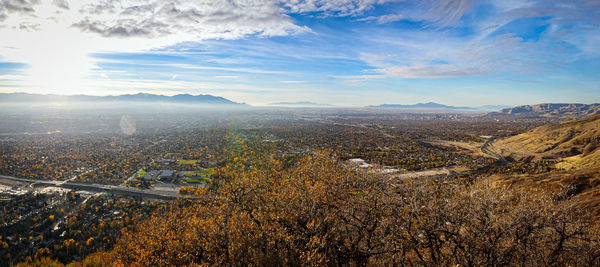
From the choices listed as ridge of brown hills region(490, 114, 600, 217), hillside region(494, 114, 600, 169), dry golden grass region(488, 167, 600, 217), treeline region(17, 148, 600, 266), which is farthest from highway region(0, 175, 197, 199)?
hillside region(494, 114, 600, 169)

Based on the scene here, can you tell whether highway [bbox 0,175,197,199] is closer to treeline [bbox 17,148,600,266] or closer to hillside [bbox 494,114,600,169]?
treeline [bbox 17,148,600,266]

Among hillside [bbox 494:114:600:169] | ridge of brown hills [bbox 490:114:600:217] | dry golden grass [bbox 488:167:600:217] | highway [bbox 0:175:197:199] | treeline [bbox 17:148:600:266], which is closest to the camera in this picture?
treeline [bbox 17:148:600:266]

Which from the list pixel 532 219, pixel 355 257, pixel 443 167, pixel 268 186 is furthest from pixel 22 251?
pixel 443 167

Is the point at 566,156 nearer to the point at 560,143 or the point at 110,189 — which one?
the point at 560,143

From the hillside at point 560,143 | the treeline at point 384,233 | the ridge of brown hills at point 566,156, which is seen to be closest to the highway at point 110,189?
the treeline at point 384,233

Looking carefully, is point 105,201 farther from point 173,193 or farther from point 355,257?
point 355,257

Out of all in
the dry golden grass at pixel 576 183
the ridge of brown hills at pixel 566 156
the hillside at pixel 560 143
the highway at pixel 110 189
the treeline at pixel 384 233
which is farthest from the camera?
the hillside at pixel 560 143

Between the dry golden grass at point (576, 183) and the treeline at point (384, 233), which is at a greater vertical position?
the treeline at point (384, 233)

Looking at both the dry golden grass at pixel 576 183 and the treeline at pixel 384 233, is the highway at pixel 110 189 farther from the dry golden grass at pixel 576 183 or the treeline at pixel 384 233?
the dry golden grass at pixel 576 183
